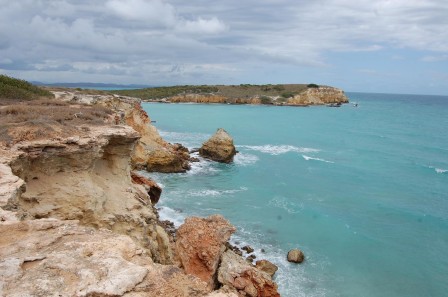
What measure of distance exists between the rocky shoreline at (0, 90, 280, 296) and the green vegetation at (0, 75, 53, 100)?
9.96 m

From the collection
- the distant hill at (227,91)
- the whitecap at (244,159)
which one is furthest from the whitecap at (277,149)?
the distant hill at (227,91)

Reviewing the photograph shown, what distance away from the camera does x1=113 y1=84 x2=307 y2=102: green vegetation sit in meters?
134

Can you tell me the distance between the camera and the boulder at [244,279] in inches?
562

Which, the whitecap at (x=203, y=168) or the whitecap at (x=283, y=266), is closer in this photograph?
the whitecap at (x=283, y=266)

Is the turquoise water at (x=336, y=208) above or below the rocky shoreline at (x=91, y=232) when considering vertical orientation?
below

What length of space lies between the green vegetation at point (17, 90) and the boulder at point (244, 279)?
17.6 m

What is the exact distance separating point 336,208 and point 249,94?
370 ft

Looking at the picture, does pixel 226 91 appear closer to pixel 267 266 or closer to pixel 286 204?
pixel 286 204

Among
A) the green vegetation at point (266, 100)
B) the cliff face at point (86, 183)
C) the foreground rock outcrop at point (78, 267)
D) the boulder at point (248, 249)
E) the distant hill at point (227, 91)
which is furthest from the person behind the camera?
the distant hill at point (227, 91)

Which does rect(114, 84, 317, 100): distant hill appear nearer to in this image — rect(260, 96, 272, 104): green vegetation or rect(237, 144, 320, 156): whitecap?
rect(260, 96, 272, 104): green vegetation

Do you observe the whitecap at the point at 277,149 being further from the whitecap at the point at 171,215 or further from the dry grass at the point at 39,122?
the dry grass at the point at 39,122

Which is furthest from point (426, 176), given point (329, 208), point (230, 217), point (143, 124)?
point (143, 124)

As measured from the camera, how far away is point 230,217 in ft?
84.9

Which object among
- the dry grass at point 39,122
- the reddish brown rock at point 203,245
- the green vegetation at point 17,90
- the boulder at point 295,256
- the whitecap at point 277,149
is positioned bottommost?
the boulder at point 295,256
